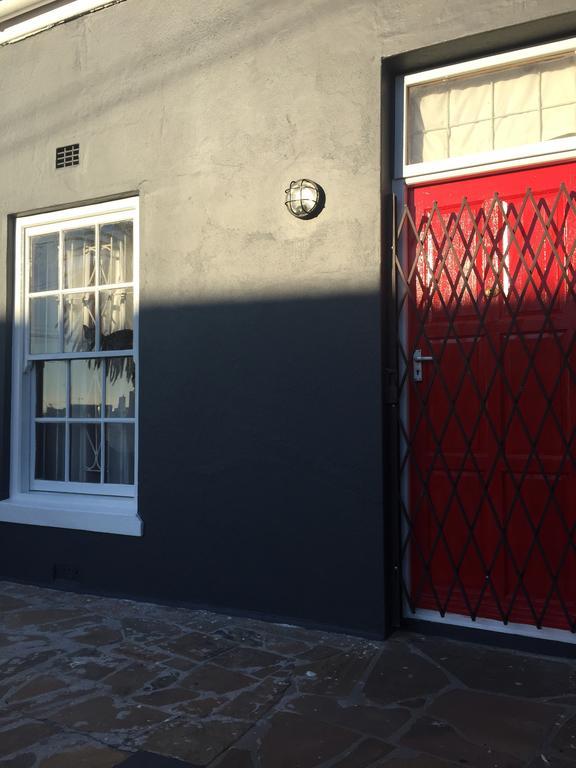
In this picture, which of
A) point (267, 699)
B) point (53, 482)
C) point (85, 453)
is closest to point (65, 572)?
point (53, 482)

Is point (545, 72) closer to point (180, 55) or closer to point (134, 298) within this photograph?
point (180, 55)

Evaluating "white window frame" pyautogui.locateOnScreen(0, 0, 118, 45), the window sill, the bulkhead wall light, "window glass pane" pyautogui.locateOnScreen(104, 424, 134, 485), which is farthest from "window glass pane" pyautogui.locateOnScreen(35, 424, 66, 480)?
"white window frame" pyautogui.locateOnScreen(0, 0, 118, 45)

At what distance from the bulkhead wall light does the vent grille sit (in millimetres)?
1774

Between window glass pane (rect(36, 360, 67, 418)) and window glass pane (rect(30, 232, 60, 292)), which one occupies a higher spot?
window glass pane (rect(30, 232, 60, 292))

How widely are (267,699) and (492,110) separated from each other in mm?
3100

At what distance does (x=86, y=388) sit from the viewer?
16.6ft

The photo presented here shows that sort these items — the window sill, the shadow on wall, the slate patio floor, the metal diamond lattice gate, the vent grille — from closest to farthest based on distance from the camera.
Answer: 1. the slate patio floor
2. the metal diamond lattice gate
3. the shadow on wall
4. the window sill
5. the vent grille

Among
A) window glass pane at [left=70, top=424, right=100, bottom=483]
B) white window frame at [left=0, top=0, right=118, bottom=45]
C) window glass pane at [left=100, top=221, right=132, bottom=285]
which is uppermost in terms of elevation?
white window frame at [left=0, top=0, right=118, bottom=45]

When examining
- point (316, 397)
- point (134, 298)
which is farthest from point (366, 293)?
point (134, 298)

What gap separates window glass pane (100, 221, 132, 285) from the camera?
486cm

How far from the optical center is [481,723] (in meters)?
2.79

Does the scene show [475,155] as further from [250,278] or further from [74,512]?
[74,512]

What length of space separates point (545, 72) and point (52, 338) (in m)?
3.62

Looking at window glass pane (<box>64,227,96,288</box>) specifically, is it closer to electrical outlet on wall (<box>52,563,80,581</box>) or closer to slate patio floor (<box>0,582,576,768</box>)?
electrical outlet on wall (<box>52,563,80,581</box>)
